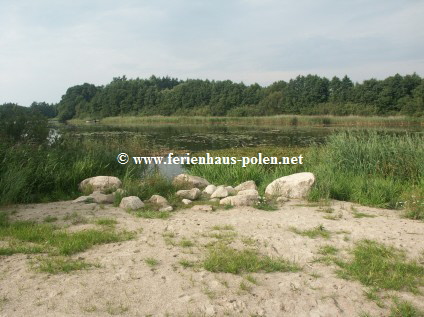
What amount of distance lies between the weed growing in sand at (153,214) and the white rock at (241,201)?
1.07m

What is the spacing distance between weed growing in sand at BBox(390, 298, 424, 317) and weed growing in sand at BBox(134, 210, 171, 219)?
337cm

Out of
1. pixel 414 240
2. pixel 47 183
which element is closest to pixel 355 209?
pixel 414 240

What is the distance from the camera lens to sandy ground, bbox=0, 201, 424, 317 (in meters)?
2.86

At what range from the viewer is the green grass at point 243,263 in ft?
11.6

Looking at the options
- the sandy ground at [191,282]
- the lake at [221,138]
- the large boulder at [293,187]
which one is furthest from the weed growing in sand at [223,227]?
the lake at [221,138]

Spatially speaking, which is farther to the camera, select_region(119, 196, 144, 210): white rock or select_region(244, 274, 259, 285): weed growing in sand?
select_region(119, 196, 144, 210): white rock

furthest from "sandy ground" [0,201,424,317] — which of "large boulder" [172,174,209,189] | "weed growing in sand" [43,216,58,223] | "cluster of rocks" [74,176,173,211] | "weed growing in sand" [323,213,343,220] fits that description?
"large boulder" [172,174,209,189]

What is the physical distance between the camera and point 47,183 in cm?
729

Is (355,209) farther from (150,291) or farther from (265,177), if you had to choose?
(150,291)

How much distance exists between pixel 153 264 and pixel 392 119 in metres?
39.2

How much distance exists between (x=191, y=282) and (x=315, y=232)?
210cm

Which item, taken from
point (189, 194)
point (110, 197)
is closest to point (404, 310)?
point (189, 194)

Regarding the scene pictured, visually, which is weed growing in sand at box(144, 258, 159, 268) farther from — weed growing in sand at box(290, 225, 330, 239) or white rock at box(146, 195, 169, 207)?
white rock at box(146, 195, 169, 207)

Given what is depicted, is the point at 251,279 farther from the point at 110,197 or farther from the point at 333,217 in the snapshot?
the point at 110,197
